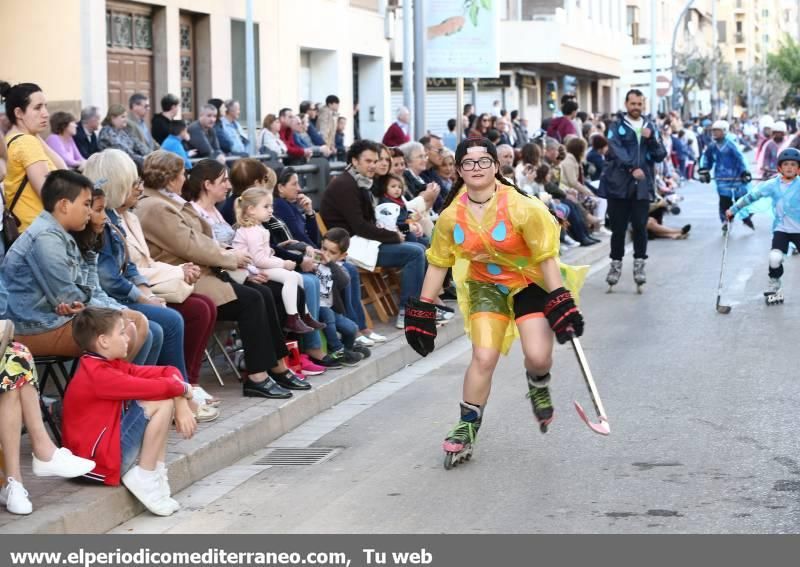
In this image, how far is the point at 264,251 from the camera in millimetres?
10961

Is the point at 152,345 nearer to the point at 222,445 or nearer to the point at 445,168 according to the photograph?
the point at 222,445

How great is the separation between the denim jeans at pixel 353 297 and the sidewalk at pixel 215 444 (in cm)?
33

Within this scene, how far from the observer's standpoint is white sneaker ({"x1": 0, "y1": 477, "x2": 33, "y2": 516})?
6.83 metres

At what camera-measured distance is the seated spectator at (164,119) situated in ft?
61.5

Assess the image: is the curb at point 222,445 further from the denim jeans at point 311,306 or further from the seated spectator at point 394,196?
the seated spectator at point 394,196

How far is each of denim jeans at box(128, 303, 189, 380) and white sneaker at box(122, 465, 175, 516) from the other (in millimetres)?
1653

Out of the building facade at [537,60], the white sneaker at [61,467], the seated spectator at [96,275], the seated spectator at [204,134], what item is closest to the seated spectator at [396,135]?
the seated spectator at [204,134]

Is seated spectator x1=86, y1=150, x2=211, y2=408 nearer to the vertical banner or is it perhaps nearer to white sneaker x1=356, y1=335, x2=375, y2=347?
white sneaker x1=356, y1=335, x2=375, y2=347

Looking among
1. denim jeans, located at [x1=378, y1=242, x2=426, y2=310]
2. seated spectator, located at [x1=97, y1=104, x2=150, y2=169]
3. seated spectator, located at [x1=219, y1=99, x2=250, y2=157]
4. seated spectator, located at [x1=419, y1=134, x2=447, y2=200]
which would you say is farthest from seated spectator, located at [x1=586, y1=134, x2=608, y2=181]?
denim jeans, located at [x1=378, y1=242, x2=426, y2=310]

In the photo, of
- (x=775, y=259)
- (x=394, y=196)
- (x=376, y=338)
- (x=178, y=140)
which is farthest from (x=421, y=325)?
(x=178, y=140)

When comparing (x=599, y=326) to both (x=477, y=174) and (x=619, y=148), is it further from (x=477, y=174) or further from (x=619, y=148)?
(x=477, y=174)
